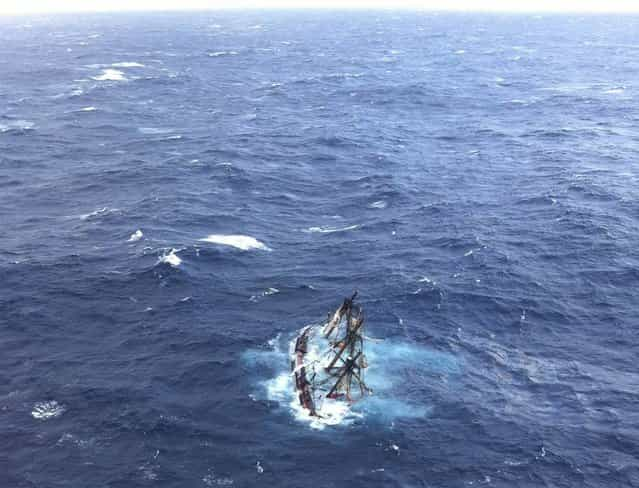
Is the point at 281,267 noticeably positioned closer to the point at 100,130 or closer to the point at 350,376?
the point at 350,376

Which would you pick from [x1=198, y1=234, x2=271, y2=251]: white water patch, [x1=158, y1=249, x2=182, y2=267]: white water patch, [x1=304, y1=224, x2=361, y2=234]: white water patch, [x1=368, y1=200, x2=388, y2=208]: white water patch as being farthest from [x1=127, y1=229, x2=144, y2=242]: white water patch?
[x1=368, y1=200, x2=388, y2=208]: white water patch

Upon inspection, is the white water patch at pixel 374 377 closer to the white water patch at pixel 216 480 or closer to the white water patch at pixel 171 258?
the white water patch at pixel 216 480

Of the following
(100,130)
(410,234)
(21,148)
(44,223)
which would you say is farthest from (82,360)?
(100,130)

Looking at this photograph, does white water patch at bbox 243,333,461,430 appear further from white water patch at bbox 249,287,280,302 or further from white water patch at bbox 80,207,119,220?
white water patch at bbox 80,207,119,220

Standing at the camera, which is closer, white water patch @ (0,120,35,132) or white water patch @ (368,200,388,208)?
white water patch @ (368,200,388,208)

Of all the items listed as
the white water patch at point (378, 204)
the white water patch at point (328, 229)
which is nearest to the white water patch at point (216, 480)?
the white water patch at point (328, 229)
